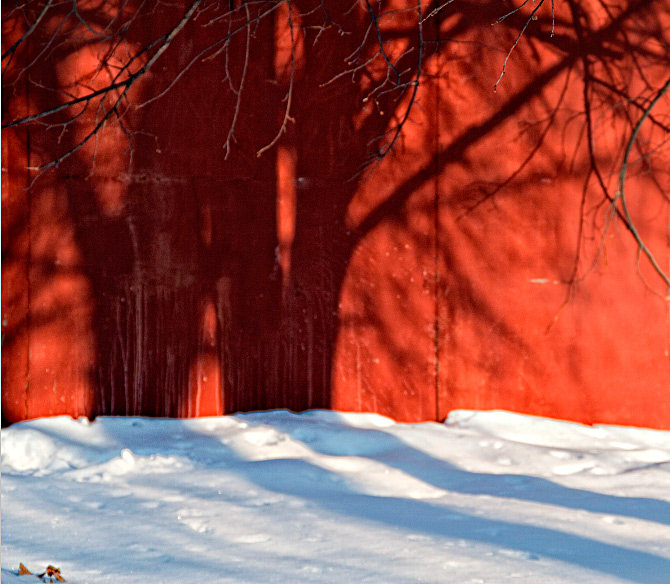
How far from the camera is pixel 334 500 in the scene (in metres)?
3.43

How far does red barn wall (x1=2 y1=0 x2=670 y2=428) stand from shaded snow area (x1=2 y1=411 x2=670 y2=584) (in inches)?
11.4

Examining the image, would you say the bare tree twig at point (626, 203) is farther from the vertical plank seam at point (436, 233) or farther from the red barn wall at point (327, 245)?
the vertical plank seam at point (436, 233)

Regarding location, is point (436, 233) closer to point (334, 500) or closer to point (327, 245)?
point (327, 245)

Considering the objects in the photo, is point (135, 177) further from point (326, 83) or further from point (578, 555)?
point (578, 555)

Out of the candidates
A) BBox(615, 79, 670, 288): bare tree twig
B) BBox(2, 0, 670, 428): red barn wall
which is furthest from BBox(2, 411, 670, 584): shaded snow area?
BBox(615, 79, 670, 288): bare tree twig

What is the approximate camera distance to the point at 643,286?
472 cm

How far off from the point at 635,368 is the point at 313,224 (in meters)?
2.27

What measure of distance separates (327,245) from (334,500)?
1816 millimetres

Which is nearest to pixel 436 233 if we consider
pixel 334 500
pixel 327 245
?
pixel 327 245

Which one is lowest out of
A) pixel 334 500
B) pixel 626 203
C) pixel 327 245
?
pixel 334 500

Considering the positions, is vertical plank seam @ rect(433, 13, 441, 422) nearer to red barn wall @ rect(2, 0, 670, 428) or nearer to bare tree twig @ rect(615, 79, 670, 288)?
red barn wall @ rect(2, 0, 670, 428)

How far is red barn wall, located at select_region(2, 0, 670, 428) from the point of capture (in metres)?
4.66

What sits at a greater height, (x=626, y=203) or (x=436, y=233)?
(x=626, y=203)

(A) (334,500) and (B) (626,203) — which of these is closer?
(A) (334,500)
